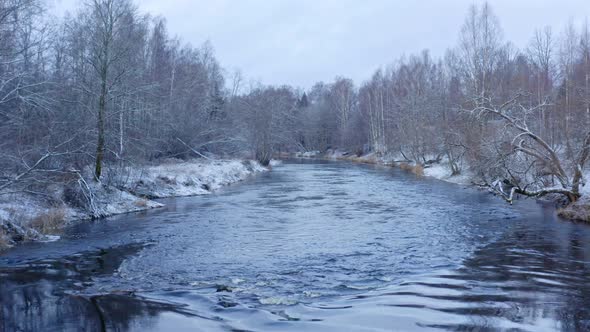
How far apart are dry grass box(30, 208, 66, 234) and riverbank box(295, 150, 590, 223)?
50.3ft

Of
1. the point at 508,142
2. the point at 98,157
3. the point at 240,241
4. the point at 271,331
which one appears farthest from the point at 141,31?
the point at 271,331

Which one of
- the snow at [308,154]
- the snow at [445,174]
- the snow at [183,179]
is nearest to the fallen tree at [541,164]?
the snow at [445,174]

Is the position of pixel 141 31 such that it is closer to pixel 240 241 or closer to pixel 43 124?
pixel 43 124

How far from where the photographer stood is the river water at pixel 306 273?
717 cm

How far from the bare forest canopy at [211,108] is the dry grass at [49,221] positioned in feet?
3.60

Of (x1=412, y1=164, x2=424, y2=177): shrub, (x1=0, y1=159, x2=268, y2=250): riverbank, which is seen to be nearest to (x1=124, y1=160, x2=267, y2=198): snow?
(x1=0, y1=159, x2=268, y2=250): riverbank

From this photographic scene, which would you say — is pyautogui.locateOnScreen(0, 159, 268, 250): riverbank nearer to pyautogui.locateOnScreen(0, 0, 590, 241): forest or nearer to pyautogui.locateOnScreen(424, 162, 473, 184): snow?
pyautogui.locateOnScreen(0, 0, 590, 241): forest

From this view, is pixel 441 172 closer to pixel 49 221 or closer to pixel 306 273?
pixel 306 273

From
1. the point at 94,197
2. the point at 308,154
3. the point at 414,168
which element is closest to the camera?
the point at 94,197

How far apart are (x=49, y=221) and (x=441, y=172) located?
30141mm

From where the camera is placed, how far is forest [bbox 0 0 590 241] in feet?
52.3

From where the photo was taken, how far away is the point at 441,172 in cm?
3762

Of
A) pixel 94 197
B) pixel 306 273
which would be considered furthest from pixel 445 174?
pixel 306 273

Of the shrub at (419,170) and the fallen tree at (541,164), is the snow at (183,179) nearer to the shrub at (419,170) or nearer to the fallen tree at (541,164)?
the shrub at (419,170)
